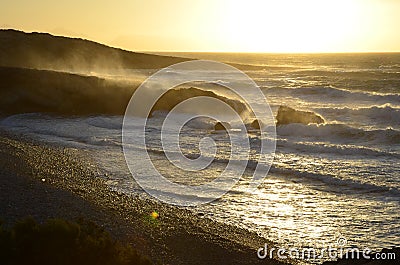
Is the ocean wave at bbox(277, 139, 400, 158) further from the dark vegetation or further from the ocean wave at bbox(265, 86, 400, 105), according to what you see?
the ocean wave at bbox(265, 86, 400, 105)

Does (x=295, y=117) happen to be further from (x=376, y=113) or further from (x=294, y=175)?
(x=294, y=175)

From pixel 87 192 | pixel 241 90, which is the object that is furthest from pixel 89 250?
pixel 241 90

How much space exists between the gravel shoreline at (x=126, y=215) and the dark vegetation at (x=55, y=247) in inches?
80.0

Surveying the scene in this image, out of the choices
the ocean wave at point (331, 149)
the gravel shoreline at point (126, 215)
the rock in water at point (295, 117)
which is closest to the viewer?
the gravel shoreline at point (126, 215)

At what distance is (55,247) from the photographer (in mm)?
6219

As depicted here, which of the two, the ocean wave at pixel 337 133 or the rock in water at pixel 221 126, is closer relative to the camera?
the ocean wave at pixel 337 133

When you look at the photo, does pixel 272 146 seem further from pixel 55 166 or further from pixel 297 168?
pixel 55 166

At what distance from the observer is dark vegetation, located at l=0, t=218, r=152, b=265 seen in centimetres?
612

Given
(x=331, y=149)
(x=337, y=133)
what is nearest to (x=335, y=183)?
(x=331, y=149)

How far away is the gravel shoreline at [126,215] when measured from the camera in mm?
9031

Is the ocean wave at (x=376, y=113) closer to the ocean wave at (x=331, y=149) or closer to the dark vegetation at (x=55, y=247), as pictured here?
the ocean wave at (x=331, y=149)

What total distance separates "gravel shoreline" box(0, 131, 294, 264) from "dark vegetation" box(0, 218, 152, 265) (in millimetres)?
2032

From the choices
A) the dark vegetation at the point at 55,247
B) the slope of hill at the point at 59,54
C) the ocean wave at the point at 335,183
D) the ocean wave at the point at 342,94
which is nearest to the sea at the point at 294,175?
the ocean wave at the point at 335,183

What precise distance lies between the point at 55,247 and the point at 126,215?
177 inches
